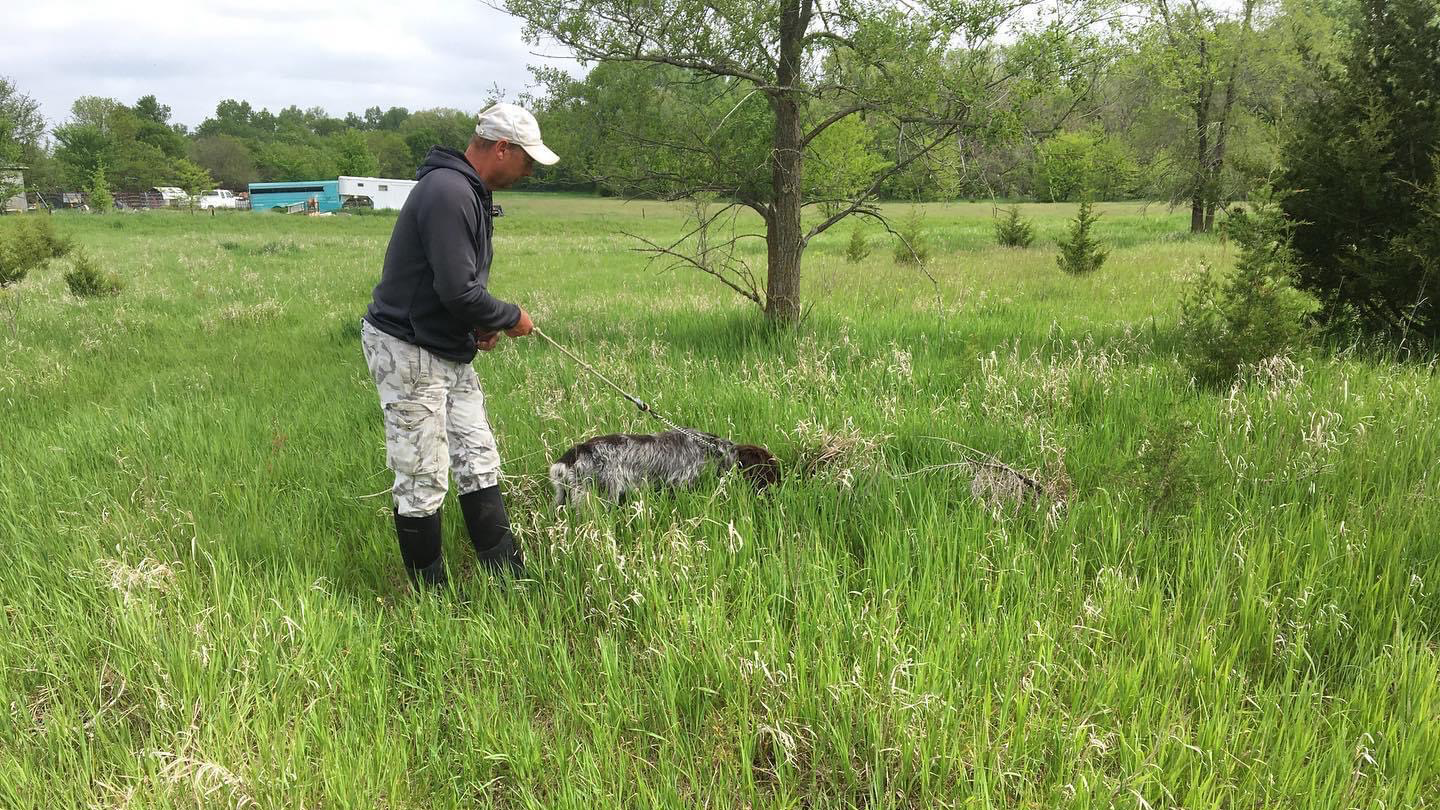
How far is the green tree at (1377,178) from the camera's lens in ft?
19.2

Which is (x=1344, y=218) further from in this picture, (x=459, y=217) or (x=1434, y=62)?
(x=459, y=217)

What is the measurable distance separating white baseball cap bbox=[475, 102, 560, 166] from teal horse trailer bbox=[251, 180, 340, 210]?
298ft

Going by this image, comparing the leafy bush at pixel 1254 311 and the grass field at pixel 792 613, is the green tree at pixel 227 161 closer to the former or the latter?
the grass field at pixel 792 613

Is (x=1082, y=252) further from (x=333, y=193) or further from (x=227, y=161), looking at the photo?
(x=227, y=161)

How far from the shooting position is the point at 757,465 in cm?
380

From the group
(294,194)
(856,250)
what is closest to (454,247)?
(856,250)

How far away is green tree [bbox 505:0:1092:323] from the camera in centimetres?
579

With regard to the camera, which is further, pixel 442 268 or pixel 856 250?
pixel 856 250

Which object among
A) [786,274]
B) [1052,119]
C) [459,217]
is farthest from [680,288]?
[459,217]

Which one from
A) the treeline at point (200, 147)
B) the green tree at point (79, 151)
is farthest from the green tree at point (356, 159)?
the green tree at point (79, 151)

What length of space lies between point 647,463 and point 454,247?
1.38 metres

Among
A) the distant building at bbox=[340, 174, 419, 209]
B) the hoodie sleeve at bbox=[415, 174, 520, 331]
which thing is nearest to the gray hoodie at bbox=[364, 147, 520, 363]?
the hoodie sleeve at bbox=[415, 174, 520, 331]

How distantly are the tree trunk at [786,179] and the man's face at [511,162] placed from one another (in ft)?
11.9

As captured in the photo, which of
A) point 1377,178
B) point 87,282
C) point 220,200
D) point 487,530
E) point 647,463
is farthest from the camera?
point 220,200
